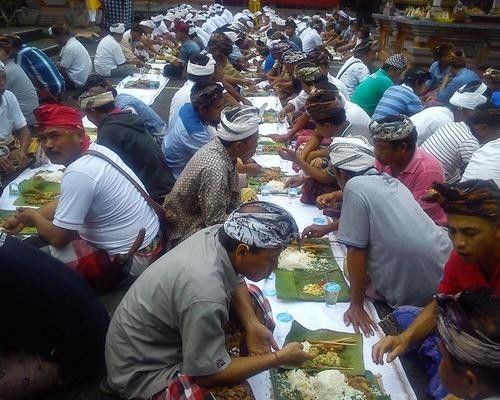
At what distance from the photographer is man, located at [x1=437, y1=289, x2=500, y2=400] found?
1562 mm

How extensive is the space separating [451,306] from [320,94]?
2990 millimetres

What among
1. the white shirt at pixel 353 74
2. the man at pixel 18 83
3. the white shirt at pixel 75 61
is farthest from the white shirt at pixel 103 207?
the white shirt at pixel 75 61

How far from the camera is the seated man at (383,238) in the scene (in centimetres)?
283

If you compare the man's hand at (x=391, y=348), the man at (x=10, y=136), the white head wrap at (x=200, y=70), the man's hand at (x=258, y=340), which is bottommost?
the man at (x=10, y=136)

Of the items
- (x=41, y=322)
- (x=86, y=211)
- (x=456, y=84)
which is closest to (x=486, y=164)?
(x=86, y=211)

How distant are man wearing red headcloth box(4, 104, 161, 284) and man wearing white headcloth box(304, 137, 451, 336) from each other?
53.1 inches

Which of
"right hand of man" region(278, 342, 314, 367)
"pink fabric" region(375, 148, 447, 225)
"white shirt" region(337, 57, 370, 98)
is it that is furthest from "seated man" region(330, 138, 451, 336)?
"white shirt" region(337, 57, 370, 98)

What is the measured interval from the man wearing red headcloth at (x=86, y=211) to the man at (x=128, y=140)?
2.34ft

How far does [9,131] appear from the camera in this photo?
514 cm

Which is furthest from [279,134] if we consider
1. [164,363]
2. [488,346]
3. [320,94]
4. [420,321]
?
[488,346]

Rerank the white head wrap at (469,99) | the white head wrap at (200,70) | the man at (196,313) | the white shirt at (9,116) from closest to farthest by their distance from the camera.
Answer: the man at (196,313) < the white head wrap at (469,99) < the white shirt at (9,116) < the white head wrap at (200,70)

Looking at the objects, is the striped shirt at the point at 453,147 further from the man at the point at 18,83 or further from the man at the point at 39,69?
the man at the point at 39,69

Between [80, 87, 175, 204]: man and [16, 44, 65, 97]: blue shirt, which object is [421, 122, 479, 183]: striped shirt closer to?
[80, 87, 175, 204]: man

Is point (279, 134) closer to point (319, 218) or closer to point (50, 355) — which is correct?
point (319, 218)
